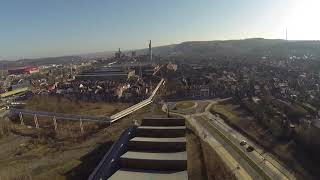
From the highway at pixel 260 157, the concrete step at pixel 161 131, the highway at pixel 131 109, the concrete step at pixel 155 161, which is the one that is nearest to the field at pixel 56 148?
the highway at pixel 131 109

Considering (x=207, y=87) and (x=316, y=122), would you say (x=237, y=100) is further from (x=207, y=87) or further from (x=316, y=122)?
(x=316, y=122)

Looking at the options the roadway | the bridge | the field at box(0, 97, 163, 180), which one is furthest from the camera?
the bridge

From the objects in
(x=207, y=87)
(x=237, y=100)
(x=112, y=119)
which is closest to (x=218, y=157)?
(x=112, y=119)

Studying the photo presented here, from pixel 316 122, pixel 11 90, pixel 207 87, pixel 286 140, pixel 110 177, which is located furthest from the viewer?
pixel 11 90

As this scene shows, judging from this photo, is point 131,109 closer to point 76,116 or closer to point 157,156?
point 76,116

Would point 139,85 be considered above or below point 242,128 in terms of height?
above

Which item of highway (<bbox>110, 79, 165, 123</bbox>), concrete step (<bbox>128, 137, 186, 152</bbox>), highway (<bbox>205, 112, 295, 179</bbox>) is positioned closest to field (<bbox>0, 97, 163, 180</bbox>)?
highway (<bbox>110, 79, 165, 123</bbox>)

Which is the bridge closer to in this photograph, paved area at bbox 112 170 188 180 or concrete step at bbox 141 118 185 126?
concrete step at bbox 141 118 185 126

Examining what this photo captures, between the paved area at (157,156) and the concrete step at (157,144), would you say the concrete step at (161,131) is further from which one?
the paved area at (157,156)
